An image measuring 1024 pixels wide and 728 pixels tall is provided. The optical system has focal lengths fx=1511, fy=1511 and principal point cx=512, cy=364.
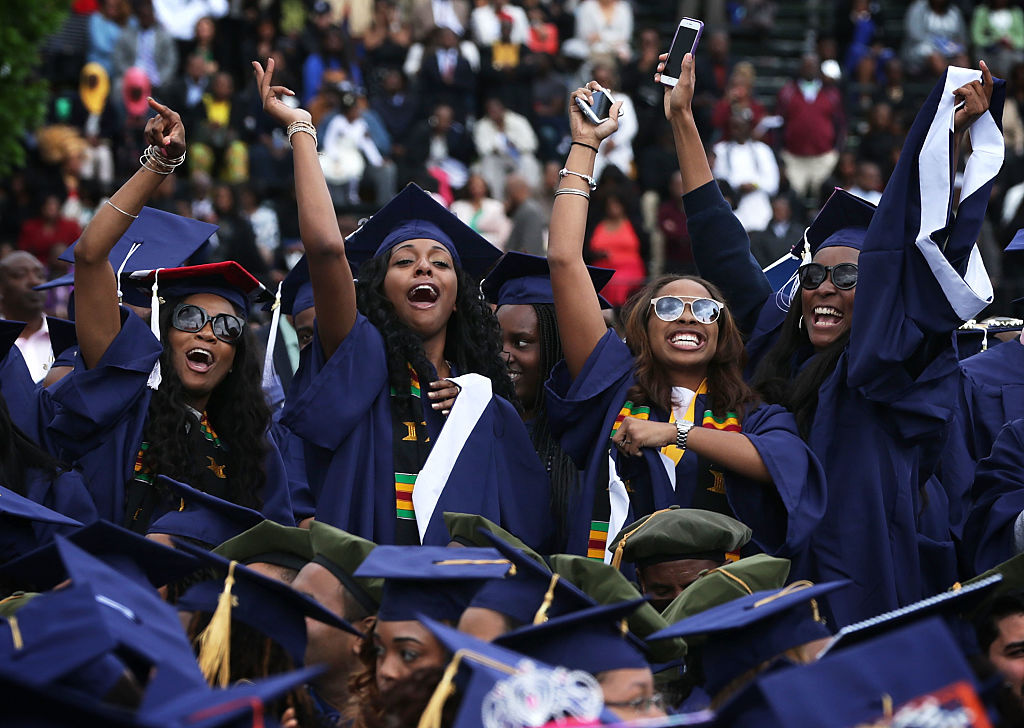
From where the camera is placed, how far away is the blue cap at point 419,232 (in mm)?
Result: 5574

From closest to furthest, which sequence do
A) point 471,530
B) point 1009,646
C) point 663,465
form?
point 1009,646 < point 471,530 < point 663,465

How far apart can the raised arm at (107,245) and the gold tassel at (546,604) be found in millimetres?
2198

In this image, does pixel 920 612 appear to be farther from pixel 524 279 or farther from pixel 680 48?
pixel 524 279

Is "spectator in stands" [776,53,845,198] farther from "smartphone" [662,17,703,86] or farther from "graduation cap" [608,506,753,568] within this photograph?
"graduation cap" [608,506,753,568]

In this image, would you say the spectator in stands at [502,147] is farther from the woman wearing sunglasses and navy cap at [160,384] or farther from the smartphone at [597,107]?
the smartphone at [597,107]

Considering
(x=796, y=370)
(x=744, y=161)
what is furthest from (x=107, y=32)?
(x=796, y=370)

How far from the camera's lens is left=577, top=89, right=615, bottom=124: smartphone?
515 cm

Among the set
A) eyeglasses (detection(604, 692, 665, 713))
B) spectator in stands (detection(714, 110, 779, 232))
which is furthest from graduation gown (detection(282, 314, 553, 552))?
spectator in stands (detection(714, 110, 779, 232))

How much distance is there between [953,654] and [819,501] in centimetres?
205

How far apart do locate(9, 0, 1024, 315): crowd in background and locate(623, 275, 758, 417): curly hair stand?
755 cm

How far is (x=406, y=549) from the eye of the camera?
13.1ft

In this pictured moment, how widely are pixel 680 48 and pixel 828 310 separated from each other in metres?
1.11

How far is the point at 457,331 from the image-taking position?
559cm

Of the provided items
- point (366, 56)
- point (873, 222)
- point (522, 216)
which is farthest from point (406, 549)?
point (366, 56)
